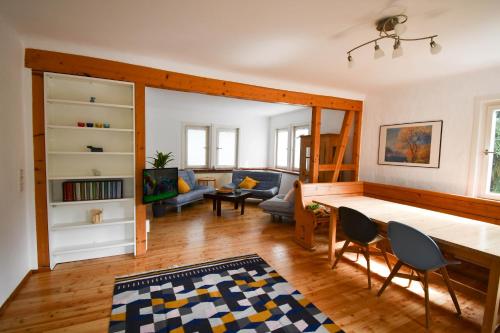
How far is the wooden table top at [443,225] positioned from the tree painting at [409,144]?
113 cm

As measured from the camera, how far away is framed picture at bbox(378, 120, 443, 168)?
339 centimetres

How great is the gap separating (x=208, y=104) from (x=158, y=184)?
3.26 meters

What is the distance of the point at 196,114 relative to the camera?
6520mm

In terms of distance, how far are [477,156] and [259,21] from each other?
121 inches

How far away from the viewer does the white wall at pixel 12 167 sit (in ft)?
6.75

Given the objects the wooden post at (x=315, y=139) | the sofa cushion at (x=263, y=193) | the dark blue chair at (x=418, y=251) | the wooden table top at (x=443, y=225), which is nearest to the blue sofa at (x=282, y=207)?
the wooden post at (x=315, y=139)

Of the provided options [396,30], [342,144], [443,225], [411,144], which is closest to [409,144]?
[411,144]

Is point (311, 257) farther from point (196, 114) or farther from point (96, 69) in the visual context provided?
point (196, 114)

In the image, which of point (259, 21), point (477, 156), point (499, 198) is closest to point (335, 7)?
point (259, 21)

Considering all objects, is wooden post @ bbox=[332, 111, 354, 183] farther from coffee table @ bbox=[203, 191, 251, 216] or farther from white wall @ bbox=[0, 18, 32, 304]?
white wall @ bbox=[0, 18, 32, 304]

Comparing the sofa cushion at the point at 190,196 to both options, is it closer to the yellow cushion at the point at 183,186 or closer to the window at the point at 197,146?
the yellow cushion at the point at 183,186

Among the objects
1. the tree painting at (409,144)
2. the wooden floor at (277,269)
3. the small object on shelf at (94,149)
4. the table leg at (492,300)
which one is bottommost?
the wooden floor at (277,269)

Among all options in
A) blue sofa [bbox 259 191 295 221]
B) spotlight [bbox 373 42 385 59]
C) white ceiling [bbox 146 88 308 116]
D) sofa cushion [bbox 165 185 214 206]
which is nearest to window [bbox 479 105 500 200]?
spotlight [bbox 373 42 385 59]

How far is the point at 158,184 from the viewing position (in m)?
3.14
